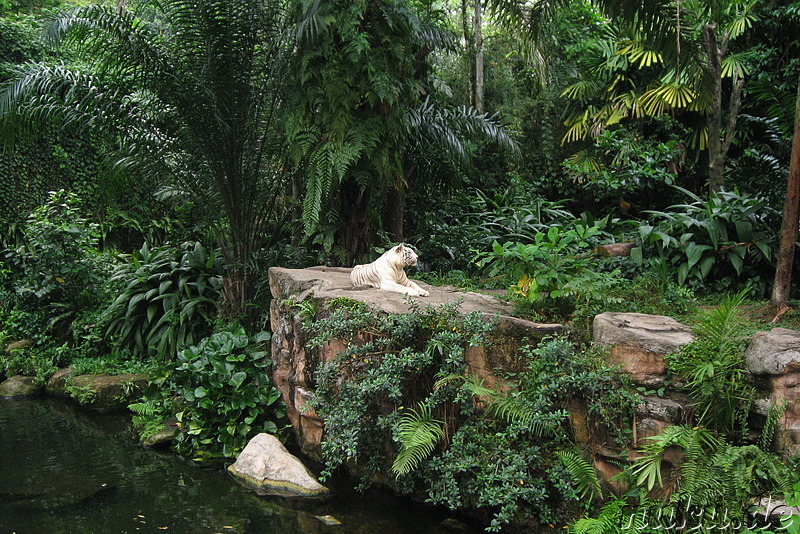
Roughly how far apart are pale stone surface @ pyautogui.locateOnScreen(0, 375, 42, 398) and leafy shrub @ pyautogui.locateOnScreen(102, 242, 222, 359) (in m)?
1.08

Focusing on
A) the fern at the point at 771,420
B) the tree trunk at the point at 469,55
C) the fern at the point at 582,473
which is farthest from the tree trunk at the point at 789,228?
the tree trunk at the point at 469,55

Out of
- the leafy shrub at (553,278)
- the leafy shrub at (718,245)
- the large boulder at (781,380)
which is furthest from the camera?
the leafy shrub at (718,245)

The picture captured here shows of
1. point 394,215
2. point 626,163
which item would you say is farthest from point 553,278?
point 626,163

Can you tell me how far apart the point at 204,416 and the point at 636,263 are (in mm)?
4729

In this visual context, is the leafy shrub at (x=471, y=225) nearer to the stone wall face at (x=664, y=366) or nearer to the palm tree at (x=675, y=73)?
the palm tree at (x=675, y=73)

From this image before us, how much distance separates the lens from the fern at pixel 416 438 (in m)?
4.15

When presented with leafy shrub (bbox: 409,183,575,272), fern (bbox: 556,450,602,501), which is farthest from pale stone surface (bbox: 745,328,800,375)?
leafy shrub (bbox: 409,183,575,272)

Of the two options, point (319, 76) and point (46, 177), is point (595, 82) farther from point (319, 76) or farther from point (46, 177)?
point (46, 177)

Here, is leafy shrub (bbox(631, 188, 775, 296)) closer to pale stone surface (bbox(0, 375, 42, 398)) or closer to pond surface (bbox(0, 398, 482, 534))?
pond surface (bbox(0, 398, 482, 534))

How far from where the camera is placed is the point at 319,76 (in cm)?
683

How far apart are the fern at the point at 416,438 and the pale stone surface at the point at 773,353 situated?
6.48ft

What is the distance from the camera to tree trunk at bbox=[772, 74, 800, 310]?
501 centimetres

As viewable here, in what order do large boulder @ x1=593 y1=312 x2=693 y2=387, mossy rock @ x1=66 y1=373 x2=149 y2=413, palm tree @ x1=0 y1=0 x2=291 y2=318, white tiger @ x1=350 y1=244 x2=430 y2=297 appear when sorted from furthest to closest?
mossy rock @ x1=66 y1=373 x2=149 y2=413 < palm tree @ x1=0 y1=0 x2=291 y2=318 < white tiger @ x1=350 y1=244 x2=430 y2=297 < large boulder @ x1=593 y1=312 x2=693 y2=387

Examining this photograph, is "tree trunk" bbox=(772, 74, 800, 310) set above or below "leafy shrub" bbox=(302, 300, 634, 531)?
above
